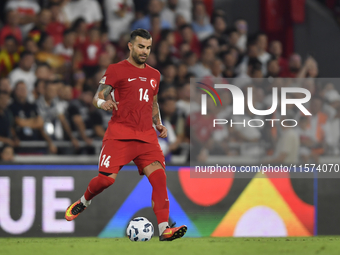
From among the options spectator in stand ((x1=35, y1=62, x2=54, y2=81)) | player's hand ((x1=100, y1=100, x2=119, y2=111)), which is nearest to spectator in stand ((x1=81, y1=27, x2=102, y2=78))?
spectator in stand ((x1=35, y1=62, x2=54, y2=81))

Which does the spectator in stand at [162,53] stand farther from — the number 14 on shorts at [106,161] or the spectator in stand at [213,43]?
the number 14 on shorts at [106,161]

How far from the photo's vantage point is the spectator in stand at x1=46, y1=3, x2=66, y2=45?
32.2ft

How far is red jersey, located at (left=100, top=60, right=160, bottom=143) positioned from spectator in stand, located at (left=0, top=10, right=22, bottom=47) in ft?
15.5

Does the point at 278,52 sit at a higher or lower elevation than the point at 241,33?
lower

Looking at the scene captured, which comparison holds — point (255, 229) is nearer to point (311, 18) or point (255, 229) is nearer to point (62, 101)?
point (62, 101)

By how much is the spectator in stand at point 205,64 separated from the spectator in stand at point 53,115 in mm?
2540

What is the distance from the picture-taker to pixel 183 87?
898 centimetres

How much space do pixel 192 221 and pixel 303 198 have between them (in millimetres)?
1529

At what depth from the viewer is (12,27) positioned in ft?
31.8

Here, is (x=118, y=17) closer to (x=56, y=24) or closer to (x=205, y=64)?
(x=56, y=24)

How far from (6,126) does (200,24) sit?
14.4ft

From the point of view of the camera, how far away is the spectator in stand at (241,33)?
10.6 m

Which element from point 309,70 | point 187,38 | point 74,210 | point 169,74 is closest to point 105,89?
point 74,210

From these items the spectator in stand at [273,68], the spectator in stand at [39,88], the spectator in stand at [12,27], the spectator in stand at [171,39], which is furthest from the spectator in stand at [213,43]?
the spectator in stand at [12,27]
